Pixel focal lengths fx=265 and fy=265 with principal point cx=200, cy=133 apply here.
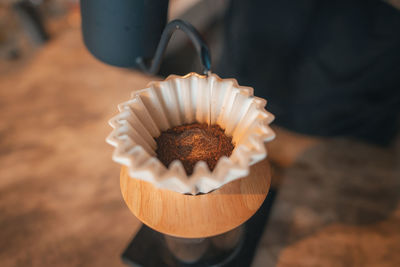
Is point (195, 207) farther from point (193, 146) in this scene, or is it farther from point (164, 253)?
point (164, 253)

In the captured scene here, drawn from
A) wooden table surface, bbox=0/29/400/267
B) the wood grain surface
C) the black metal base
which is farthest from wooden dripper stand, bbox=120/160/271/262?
wooden table surface, bbox=0/29/400/267

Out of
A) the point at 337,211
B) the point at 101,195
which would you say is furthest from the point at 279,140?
the point at 101,195

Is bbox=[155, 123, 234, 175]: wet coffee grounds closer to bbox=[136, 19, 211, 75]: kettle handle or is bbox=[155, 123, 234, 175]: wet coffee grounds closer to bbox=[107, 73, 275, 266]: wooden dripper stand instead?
bbox=[107, 73, 275, 266]: wooden dripper stand

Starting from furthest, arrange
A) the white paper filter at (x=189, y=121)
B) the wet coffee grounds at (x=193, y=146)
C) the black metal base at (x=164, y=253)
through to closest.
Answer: the black metal base at (x=164, y=253) → the wet coffee grounds at (x=193, y=146) → the white paper filter at (x=189, y=121)

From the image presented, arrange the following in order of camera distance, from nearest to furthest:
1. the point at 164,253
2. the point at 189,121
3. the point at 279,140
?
the point at 189,121, the point at 164,253, the point at 279,140

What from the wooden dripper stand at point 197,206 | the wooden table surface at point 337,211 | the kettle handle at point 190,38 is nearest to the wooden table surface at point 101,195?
the wooden table surface at point 337,211

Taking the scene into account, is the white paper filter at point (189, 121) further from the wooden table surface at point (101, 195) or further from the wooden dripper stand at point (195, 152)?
the wooden table surface at point (101, 195)
